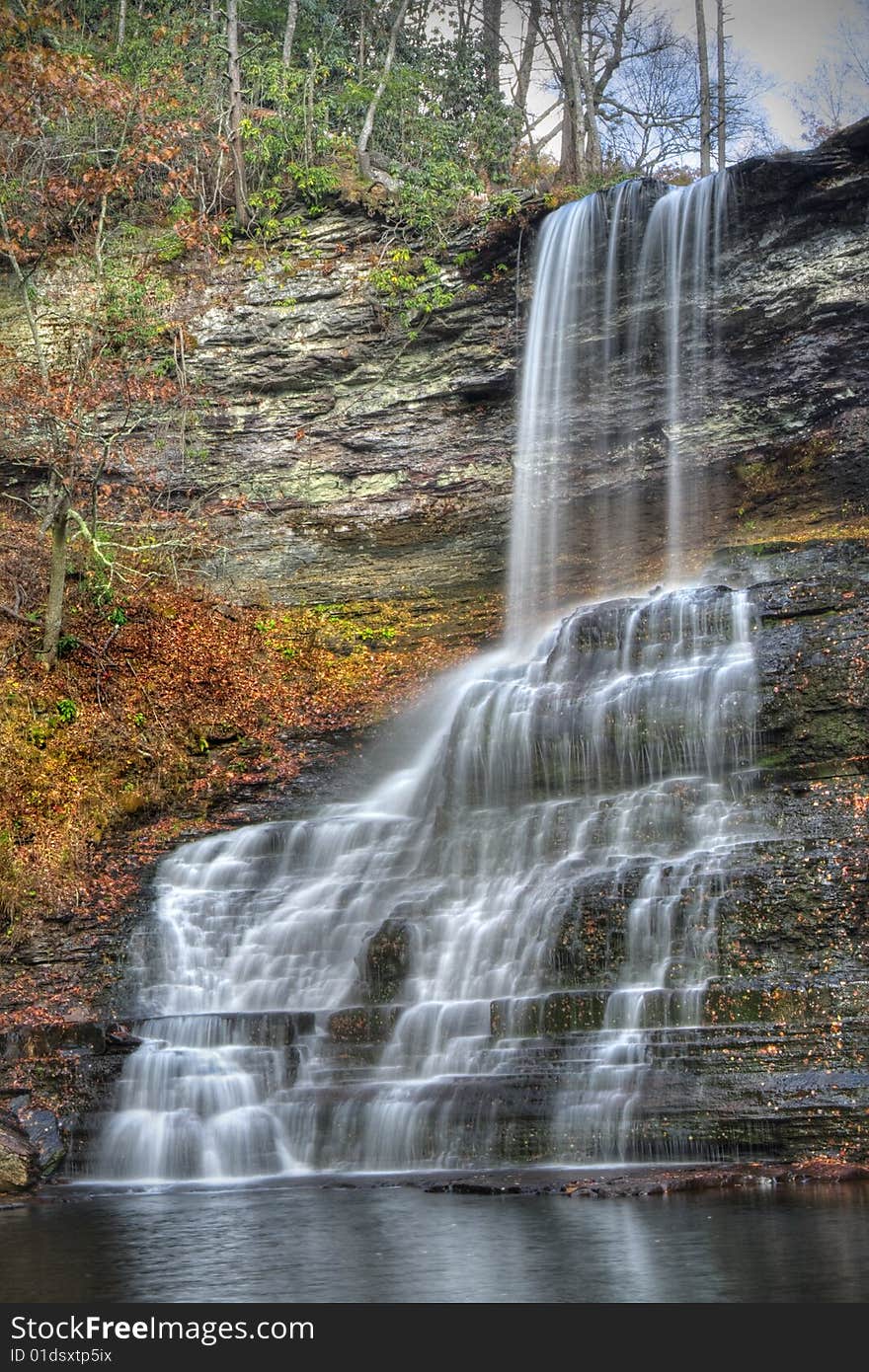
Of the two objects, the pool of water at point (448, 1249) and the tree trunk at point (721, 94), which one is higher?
the tree trunk at point (721, 94)

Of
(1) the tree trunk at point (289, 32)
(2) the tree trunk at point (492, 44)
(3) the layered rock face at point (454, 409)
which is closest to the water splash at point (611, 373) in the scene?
(3) the layered rock face at point (454, 409)

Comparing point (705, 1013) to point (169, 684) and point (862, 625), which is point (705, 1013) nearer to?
point (862, 625)

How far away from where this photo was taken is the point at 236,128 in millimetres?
22812

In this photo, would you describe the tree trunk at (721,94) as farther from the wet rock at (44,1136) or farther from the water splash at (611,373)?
the wet rock at (44,1136)

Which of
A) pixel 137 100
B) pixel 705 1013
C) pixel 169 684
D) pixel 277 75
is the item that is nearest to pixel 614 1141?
pixel 705 1013

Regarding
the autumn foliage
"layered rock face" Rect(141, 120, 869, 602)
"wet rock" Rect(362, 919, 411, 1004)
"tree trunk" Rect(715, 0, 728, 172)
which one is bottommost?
"wet rock" Rect(362, 919, 411, 1004)

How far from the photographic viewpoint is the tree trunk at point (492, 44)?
30192 millimetres

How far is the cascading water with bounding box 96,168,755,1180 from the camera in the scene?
31.6 feet

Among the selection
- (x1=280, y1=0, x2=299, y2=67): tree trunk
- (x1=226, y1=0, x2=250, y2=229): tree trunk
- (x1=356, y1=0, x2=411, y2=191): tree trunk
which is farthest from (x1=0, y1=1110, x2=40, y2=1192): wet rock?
(x1=280, y1=0, x2=299, y2=67): tree trunk

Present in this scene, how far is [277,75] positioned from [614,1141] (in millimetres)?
22431

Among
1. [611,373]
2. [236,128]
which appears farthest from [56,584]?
[236,128]

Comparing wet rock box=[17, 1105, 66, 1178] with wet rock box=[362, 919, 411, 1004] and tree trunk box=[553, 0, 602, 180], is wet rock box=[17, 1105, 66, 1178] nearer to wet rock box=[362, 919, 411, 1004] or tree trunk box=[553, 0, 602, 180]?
wet rock box=[362, 919, 411, 1004]

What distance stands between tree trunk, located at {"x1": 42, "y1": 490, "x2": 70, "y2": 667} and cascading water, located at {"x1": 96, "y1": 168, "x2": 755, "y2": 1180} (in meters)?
4.73

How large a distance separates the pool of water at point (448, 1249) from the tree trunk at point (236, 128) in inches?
781
